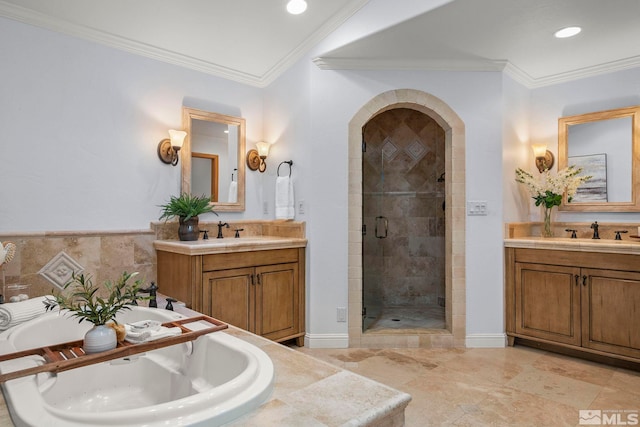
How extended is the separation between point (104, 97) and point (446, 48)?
8.79 ft

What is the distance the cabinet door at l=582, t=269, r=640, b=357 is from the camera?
2672 mm

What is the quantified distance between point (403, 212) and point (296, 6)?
2.56 metres

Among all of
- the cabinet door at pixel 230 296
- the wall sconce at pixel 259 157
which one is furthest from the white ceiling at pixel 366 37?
the cabinet door at pixel 230 296

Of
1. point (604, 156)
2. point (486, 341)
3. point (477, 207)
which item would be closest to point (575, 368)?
point (486, 341)

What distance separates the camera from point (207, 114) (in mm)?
3486

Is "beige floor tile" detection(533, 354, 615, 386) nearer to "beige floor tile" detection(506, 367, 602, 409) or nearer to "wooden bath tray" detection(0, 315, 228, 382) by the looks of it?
"beige floor tile" detection(506, 367, 602, 409)

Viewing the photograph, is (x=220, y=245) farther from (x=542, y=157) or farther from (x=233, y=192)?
(x=542, y=157)

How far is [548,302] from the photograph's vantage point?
3.05 meters

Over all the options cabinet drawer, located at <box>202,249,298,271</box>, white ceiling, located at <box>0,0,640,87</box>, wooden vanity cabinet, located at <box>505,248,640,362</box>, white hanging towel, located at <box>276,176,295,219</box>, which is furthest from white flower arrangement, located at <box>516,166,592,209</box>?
cabinet drawer, located at <box>202,249,298,271</box>

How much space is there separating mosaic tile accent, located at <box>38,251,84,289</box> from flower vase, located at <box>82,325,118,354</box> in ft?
5.08

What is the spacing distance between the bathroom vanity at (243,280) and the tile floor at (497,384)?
1.25 ft

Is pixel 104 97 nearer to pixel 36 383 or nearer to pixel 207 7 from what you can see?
pixel 207 7

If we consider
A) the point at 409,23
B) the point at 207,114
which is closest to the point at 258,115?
the point at 207,114

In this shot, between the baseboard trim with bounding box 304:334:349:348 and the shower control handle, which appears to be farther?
the shower control handle
